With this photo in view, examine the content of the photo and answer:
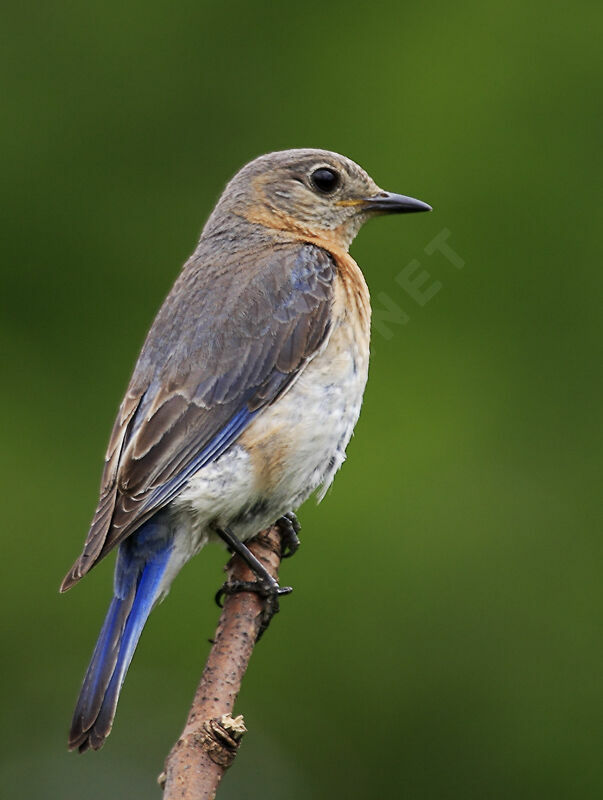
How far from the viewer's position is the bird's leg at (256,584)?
4.53 metres

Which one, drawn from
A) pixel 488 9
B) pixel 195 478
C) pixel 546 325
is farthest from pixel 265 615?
pixel 488 9

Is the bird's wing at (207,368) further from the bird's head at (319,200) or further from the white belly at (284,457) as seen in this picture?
the bird's head at (319,200)

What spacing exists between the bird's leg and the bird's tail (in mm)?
230

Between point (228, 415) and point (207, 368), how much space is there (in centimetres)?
18

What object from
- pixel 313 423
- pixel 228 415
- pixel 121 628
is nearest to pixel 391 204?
pixel 313 423

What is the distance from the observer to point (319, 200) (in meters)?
5.58

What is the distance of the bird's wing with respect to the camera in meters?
4.59

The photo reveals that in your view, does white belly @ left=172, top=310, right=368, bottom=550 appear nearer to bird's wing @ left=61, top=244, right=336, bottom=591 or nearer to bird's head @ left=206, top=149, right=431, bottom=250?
bird's wing @ left=61, top=244, right=336, bottom=591

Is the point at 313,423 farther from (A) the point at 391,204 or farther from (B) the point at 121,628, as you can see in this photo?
(A) the point at 391,204

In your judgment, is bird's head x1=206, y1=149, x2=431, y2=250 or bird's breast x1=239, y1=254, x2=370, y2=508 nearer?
bird's breast x1=239, y1=254, x2=370, y2=508

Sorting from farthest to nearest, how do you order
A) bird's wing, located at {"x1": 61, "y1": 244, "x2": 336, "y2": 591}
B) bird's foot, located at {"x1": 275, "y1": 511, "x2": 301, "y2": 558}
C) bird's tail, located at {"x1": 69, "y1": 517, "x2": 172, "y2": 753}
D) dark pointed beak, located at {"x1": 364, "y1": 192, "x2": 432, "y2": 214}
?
dark pointed beak, located at {"x1": 364, "y1": 192, "x2": 432, "y2": 214}
bird's foot, located at {"x1": 275, "y1": 511, "x2": 301, "y2": 558}
bird's wing, located at {"x1": 61, "y1": 244, "x2": 336, "y2": 591}
bird's tail, located at {"x1": 69, "y1": 517, "x2": 172, "y2": 753}

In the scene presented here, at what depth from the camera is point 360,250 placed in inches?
276

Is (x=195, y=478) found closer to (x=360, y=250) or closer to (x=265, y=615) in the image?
(x=265, y=615)

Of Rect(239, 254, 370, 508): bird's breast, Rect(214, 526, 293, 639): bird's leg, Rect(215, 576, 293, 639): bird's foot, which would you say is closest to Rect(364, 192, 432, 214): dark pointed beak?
Rect(239, 254, 370, 508): bird's breast
